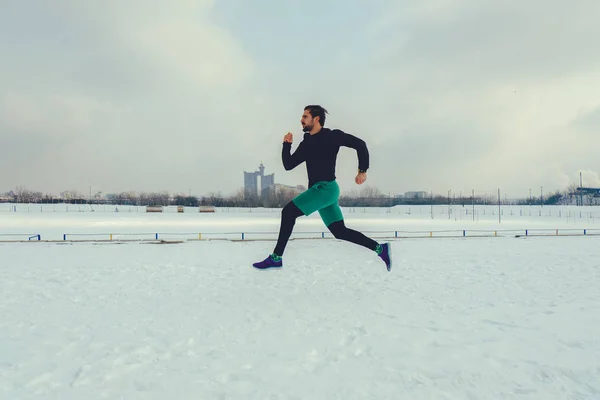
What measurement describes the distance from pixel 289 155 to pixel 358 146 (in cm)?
87

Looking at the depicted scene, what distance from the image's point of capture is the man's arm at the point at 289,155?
4.22 meters

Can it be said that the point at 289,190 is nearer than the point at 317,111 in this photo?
No

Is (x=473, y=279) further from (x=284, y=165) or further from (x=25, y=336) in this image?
(x=25, y=336)

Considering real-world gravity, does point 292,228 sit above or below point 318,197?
below

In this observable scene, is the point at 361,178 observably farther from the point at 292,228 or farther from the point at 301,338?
the point at 301,338

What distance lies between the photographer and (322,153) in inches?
166

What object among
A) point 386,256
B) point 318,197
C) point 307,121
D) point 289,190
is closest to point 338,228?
point 318,197

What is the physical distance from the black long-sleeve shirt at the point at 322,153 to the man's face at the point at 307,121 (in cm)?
7

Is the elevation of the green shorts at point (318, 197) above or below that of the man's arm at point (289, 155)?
below

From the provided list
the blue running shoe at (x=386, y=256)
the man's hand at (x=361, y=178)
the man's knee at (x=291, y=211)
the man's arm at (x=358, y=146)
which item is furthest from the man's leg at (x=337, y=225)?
the man's arm at (x=358, y=146)


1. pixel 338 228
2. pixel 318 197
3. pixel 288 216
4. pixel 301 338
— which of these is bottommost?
pixel 301 338

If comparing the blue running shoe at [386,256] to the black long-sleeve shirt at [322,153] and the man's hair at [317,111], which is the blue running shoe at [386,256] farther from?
the man's hair at [317,111]

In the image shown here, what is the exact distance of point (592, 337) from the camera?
12.3ft

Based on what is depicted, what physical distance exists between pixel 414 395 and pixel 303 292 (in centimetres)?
322
